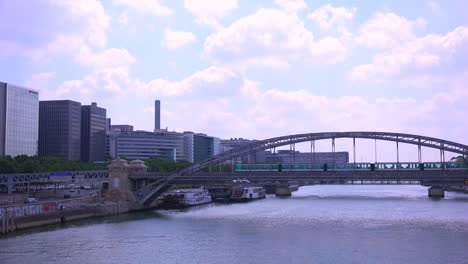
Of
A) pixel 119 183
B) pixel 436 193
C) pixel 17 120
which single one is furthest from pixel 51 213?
pixel 17 120

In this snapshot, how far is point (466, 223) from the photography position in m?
56.1

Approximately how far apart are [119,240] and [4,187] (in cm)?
5493

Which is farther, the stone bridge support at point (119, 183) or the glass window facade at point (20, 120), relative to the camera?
the glass window facade at point (20, 120)

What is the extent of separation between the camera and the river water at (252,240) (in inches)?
1533

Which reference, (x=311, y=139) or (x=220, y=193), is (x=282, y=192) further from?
(x=311, y=139)

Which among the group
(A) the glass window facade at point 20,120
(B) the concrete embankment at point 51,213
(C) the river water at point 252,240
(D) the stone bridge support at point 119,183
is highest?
(A) the glass window facade at point 20,120

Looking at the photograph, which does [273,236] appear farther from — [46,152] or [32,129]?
[46,152]

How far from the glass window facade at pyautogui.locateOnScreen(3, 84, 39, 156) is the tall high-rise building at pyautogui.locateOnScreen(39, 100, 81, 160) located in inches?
757

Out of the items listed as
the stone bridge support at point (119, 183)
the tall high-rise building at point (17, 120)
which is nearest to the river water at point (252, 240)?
the stone bridge support at point (119, 183)

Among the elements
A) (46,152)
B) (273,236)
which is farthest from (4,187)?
(46,152)

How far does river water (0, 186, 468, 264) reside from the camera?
38.9 metres

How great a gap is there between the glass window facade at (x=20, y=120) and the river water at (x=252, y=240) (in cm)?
9377

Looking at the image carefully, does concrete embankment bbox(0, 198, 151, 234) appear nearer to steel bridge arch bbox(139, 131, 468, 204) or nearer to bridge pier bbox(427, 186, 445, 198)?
steel bridge arch bbox(139, 131, 468, 204)

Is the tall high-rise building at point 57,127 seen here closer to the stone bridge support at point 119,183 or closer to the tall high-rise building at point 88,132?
the tall high-rise building at point 88,132
